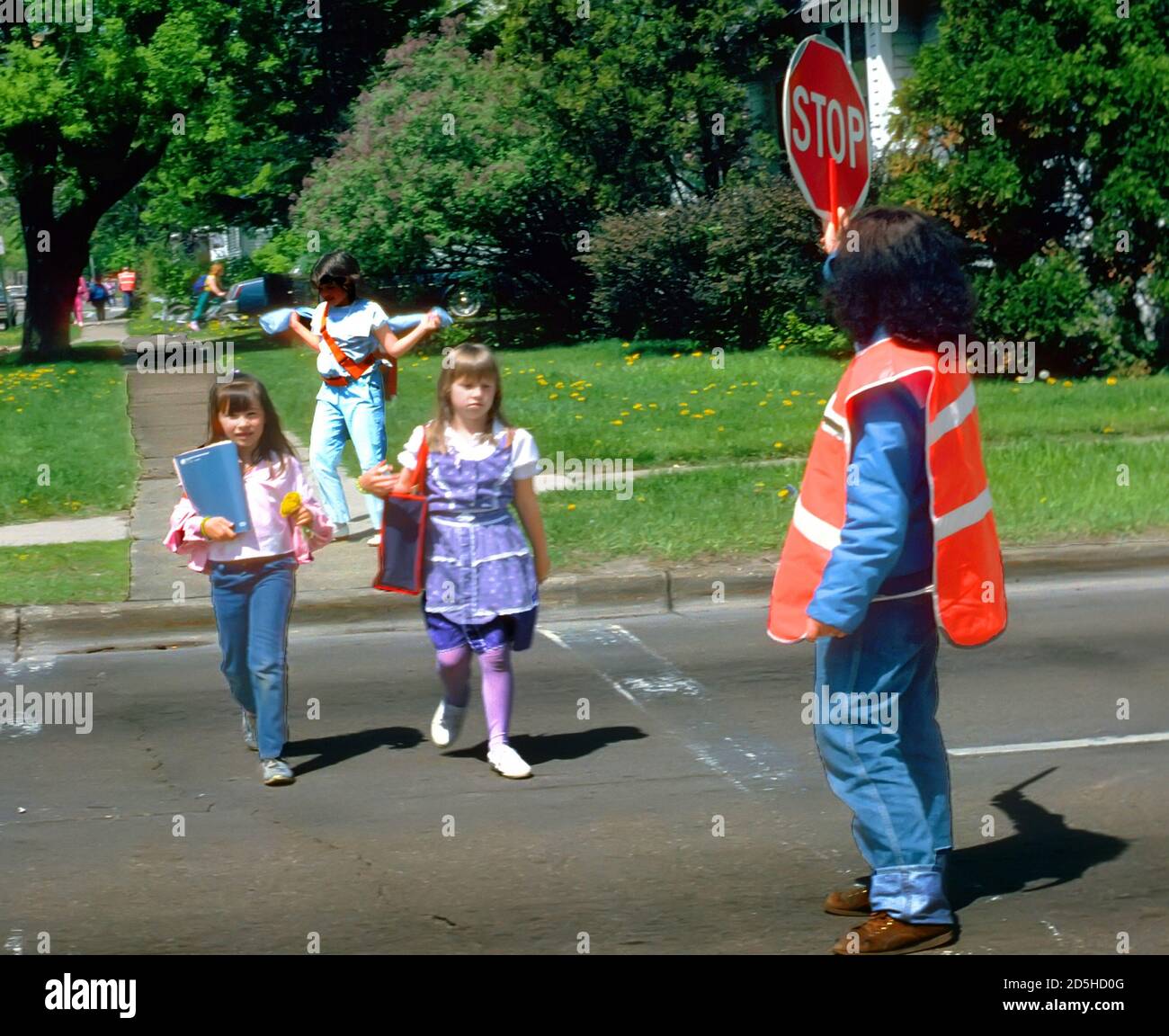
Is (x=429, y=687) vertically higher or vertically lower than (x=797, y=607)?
lower

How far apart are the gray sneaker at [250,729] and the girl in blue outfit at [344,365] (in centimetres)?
345

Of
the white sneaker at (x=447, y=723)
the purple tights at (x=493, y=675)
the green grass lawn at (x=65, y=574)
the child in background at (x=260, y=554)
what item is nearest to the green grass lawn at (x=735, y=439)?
the green grass lawn at (x=65, y=574)

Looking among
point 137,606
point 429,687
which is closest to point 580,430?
point 137,606

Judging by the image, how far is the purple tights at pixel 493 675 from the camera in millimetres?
6332

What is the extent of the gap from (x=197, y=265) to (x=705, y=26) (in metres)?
22.4

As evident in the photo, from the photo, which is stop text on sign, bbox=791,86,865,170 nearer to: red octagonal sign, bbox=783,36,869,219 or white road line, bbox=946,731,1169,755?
red octagonal sign, bbox=783,36,869,219

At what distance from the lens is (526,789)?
621cm

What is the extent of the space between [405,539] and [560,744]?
1147 millimetres

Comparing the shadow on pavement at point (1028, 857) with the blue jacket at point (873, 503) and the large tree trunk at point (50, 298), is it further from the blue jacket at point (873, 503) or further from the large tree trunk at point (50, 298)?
the large tree trunk at point (50, 298)

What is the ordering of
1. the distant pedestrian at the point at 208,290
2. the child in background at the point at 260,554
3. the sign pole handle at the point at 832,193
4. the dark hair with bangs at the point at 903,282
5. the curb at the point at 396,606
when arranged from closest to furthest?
1. the dark hair with bangs at the point at 903,282
2. the sign pole handle at the point at 832,193
3. the child in background at the point at 260,554
4. the curb at the point at 396,606
5. the distant pedestrian at the point at 208,290

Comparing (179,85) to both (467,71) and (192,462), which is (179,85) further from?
(192,462)

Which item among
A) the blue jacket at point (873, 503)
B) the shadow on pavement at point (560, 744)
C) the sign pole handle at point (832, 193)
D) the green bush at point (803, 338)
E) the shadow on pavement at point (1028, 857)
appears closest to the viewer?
the blue jacket at point (873, 503)

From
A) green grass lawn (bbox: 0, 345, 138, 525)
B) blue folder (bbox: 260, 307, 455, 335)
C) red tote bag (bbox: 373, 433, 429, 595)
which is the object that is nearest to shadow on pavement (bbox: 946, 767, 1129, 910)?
red tote bag (bbox: 373, 433, 429, 595)

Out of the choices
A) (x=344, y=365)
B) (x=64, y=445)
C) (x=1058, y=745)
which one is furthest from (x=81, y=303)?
(x=1058, y=745)
